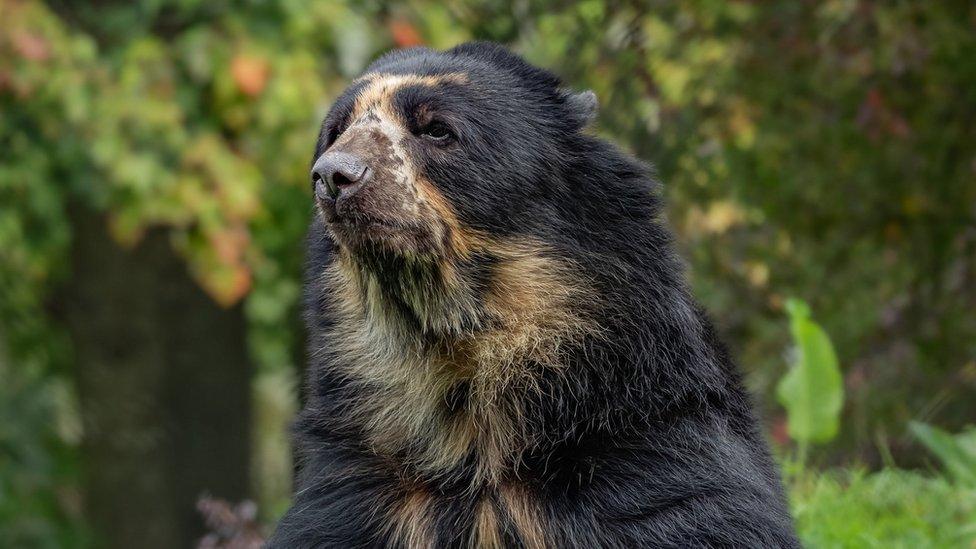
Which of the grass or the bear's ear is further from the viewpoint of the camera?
the grass

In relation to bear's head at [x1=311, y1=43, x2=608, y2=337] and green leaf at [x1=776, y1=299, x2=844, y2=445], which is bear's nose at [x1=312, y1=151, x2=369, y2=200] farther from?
green leaf at [x1=776, y1=299, x2=844, y2=445]

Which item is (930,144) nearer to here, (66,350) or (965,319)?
(965,319)

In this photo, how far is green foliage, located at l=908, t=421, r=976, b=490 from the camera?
18.1ft

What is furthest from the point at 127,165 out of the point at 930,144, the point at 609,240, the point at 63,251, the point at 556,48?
the point at 609,240

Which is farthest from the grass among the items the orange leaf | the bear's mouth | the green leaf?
the orange leaf

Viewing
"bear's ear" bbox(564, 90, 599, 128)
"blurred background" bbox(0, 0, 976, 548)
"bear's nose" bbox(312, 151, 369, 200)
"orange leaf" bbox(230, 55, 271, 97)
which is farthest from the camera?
"orange leaf" bbox(230, 55, 271, 97)

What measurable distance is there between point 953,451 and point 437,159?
2788 millimetres

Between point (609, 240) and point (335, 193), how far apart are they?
2.80 feet

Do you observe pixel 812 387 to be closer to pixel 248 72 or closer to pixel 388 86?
pixel 388 86

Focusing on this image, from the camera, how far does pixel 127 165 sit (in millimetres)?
8953

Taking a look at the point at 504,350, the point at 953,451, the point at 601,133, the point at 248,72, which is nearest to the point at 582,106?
the point at 504,350

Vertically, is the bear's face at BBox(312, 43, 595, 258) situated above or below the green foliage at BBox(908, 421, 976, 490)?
above

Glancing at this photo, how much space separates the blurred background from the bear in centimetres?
112

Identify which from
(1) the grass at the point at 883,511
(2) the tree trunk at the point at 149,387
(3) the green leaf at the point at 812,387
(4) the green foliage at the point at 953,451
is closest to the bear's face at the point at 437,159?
(3) the green leaf at the point at 812,387
